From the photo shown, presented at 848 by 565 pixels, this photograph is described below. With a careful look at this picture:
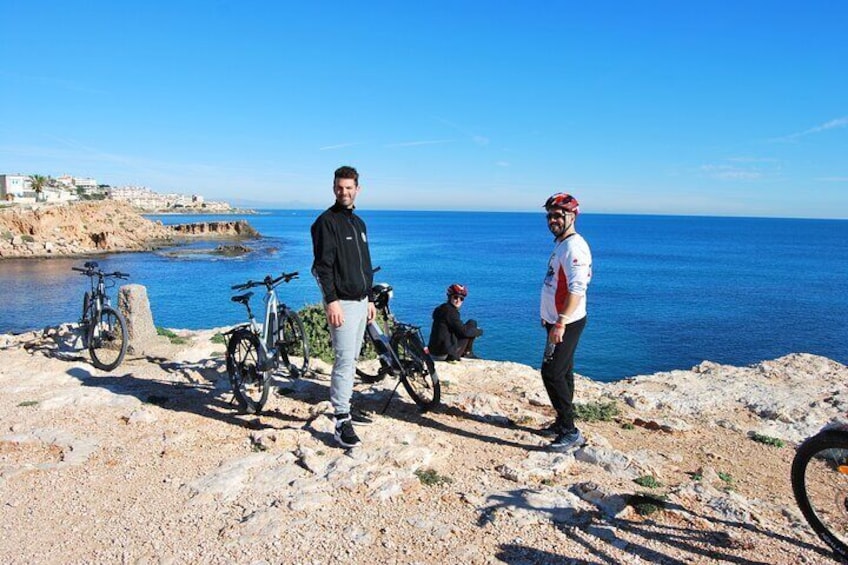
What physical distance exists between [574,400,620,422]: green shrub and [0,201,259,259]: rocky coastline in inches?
2723

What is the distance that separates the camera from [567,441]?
20.7 ft

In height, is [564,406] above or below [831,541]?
above

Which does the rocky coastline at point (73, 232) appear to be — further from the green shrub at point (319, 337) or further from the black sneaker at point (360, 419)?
the black sneaker at point (360, 419)

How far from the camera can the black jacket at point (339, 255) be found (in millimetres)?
5859

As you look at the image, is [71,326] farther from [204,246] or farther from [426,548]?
[204,246]

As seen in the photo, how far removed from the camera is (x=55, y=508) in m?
5.06

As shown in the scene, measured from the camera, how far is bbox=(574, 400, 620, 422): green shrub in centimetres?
773

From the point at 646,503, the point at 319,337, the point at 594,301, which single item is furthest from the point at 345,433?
the point at 594,301

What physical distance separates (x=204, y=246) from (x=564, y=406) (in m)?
81.5

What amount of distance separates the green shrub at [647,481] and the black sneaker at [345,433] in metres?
2.89

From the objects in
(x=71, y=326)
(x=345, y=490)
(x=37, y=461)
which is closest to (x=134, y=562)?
(x=345, y=490)

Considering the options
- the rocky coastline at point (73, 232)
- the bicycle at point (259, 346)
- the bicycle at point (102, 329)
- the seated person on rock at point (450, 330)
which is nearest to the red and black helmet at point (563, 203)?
the bicycle at point (259, 346)

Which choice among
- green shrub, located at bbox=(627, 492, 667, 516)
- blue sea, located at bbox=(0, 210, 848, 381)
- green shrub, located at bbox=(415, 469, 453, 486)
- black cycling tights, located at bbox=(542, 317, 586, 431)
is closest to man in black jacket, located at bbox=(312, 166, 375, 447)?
green shrub, located at bbox=(415, 469, 453, 486)

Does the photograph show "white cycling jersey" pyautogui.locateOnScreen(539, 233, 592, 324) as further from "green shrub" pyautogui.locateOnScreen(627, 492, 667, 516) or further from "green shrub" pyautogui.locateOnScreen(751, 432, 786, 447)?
"green shrub" pyautogui.locateOnScreen(751, 432, 786, 447)
